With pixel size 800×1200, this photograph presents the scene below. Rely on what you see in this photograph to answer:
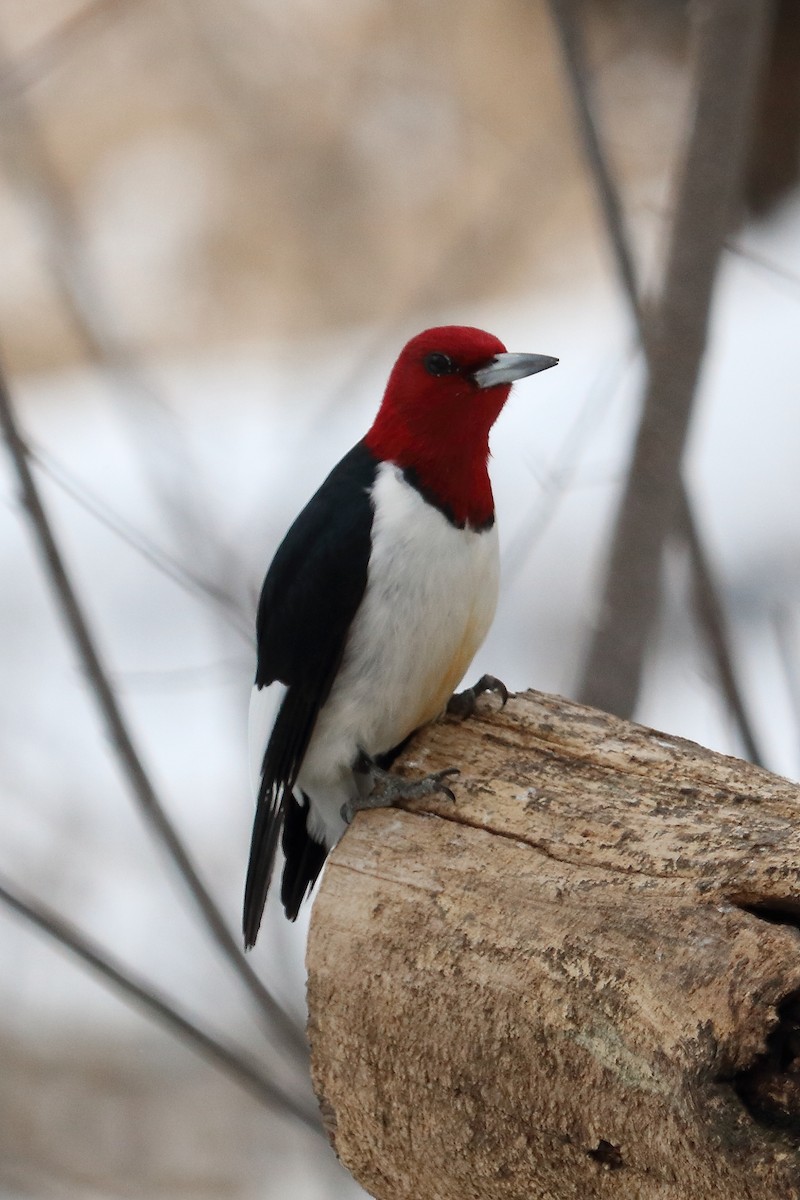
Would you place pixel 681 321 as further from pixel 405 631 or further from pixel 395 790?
pixel 395 790

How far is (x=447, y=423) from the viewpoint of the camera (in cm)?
292

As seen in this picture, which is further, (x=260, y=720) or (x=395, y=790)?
(x=260, y=720)

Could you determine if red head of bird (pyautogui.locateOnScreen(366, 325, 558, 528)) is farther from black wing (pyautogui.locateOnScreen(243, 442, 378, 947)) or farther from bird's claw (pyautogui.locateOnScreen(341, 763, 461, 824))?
bird's claw (pyautogui.locateOnScreen(341, 763, 461, 824))

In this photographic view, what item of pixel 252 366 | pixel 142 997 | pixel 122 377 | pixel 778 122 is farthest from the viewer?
pixel 252 366

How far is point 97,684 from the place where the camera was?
97.6 inches

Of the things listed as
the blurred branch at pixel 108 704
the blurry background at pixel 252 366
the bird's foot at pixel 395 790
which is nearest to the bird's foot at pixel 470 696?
the bird's foot at pixel 395 790

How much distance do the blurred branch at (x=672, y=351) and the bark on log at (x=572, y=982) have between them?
0.64 meters

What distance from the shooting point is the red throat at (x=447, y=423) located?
9.39ft

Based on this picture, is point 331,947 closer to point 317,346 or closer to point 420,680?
point 420,680

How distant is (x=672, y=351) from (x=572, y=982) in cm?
145

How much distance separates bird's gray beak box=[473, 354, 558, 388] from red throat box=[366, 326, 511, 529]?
0.06ft

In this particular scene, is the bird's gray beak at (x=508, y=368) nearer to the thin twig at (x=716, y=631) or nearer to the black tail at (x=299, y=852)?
the thin twig at (x=716, y=631)

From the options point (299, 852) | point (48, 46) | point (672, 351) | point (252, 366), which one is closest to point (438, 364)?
point (672, 351)

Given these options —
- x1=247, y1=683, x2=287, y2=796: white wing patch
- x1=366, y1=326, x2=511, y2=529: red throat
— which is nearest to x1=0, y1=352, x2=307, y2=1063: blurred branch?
x1=247, y1=683, x2=287, y2=796: white wing patch
